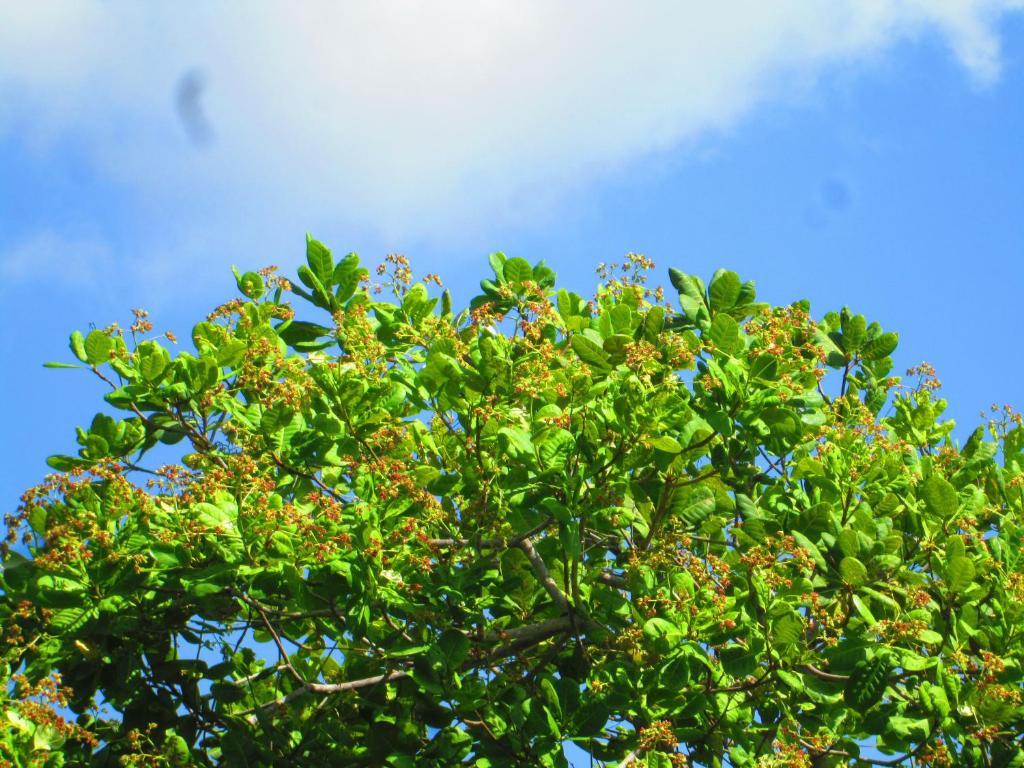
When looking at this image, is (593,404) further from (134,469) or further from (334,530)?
(134,469)

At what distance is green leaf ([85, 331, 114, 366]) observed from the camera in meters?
7.07

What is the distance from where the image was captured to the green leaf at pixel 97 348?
707 cm

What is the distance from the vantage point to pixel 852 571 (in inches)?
263

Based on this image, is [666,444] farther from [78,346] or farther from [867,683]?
[78,346]

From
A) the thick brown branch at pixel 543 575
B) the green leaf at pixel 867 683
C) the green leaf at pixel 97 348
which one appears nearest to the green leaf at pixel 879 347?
the green leaf at pixel 867 683

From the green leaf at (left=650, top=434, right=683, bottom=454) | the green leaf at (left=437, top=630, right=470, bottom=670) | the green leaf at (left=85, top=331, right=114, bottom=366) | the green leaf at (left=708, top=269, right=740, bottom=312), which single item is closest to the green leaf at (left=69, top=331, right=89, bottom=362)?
the green leaf at (left=85, top=331, right=114, bottom=366)

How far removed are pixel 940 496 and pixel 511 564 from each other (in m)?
2.59

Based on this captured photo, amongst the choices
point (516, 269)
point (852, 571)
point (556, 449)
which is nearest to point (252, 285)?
point (516, 269)

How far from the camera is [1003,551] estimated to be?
7.05 meters

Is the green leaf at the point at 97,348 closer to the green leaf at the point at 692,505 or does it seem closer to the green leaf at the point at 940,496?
the green leaf at the point at 692,505

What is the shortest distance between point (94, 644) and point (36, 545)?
71cm

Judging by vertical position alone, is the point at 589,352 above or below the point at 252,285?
below

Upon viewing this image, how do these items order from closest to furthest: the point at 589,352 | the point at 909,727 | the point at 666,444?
1. the point at 666,444
2. the point at 909,727
3. the point at 589,352

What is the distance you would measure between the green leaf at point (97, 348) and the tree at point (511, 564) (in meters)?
0.01
